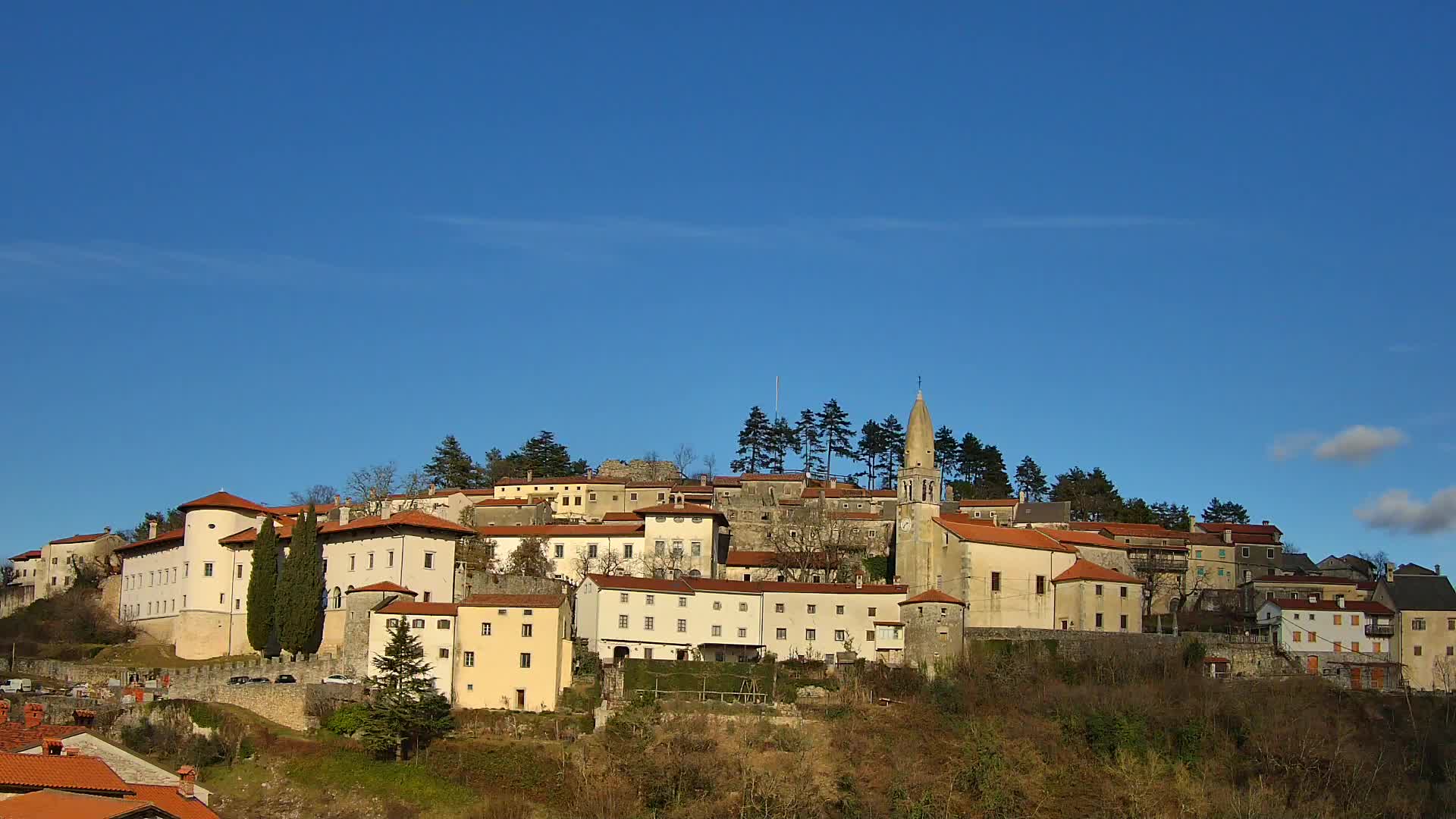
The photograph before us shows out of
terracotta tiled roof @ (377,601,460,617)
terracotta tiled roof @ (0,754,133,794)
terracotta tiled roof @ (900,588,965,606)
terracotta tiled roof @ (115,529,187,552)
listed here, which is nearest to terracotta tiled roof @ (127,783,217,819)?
terracotta tiled roof @ (0,754,133,794)

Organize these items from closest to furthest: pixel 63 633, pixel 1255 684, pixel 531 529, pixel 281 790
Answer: pixel 281 790 < pixel 1255 684 < pixel 63 633 < pixel 531 529

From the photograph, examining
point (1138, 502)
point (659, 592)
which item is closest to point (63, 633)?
point (659, 592)

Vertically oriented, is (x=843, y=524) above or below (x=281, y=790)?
above

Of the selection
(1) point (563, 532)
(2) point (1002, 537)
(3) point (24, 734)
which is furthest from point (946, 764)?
(3) point (24, 734)

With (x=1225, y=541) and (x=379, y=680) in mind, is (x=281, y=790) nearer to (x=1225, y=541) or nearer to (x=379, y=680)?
(x=379, y=680)

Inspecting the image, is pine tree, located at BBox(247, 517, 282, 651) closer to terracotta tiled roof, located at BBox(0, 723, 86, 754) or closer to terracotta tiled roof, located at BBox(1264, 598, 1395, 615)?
terracotta tiled roof, located at BBox(0, 723, 86, 754)

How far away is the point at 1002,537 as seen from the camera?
7950cm

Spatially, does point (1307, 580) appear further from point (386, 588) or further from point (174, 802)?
point (174, 802)

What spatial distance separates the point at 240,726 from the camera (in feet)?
209

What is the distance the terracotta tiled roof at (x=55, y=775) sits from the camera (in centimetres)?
4638

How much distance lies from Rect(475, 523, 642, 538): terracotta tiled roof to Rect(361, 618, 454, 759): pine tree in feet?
59.8

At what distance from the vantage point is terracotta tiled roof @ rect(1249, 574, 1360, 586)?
89.5 meters

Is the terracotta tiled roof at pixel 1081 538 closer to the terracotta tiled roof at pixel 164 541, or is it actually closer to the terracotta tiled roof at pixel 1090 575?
the terracotta tiled roof at pixel 1090 575

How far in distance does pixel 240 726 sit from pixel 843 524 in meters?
36.2
